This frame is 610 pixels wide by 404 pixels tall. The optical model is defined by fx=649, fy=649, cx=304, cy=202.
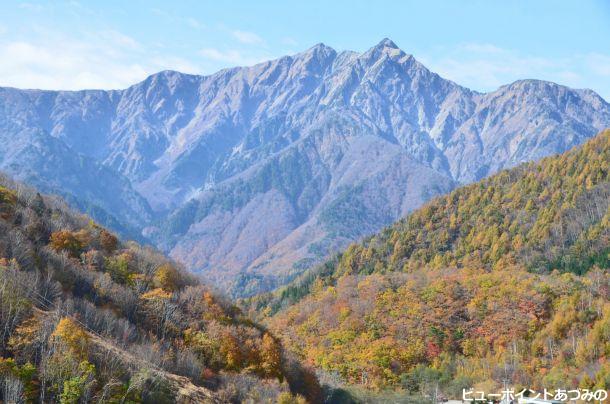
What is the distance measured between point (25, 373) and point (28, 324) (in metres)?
9.75

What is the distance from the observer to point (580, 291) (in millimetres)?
159250

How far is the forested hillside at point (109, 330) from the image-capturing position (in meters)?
67.8

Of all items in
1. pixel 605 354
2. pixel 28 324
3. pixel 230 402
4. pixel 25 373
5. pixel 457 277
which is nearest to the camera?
pixel 25 373

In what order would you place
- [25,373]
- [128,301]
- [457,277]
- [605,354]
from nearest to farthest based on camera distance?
[25,373]
[128,301]
[605,354]
[457,277]

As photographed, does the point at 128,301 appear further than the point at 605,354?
No

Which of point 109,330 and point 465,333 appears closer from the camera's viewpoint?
point 109,330

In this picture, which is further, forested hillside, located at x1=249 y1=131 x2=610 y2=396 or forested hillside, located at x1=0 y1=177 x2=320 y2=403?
forested hillside, located at x1=249 y1=131 x2=610 y2=396

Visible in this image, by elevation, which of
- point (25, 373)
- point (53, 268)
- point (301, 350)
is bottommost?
point (301, 350)

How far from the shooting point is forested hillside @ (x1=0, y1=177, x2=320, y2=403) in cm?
6781

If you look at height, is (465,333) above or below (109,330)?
below

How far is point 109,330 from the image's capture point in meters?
85.2

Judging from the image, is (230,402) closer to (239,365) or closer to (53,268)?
(239,365)

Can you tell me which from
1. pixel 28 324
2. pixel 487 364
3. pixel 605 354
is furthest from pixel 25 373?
pixel 605 354

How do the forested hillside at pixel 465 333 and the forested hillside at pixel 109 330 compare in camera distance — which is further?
the forested hillside at pixel 465 333
